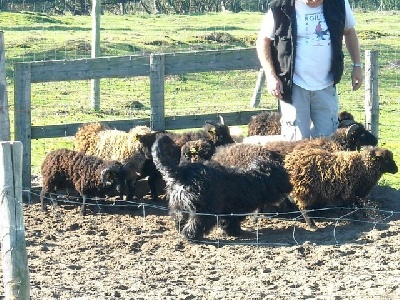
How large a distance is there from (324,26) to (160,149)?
2.98m

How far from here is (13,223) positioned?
21.6 ft

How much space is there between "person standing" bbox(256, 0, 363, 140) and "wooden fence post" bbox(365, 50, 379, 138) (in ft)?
4.88

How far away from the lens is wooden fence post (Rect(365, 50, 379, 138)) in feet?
43.3

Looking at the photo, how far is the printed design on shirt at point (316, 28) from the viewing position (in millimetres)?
11367

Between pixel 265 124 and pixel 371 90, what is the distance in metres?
1.61

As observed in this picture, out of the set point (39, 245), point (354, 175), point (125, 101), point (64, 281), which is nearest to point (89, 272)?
point (64, 281)

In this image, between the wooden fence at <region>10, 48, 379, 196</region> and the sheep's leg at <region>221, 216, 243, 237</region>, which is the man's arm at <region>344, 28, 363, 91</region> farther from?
the sheep's leg at <region>221, 216, 243, 237</region>

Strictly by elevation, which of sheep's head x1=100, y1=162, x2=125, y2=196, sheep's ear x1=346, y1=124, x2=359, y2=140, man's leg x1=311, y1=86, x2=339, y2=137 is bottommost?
sheep's head x1=100, y1=162, x2=125, y2=196

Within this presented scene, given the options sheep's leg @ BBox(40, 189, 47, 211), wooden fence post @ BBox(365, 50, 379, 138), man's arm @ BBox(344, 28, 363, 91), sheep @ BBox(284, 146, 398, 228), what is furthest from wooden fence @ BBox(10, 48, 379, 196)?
sheep @ BBox(284, 146, 398, 228)

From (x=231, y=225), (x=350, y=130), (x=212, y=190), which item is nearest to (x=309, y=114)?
(x=350, y=130)

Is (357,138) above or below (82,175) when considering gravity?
above

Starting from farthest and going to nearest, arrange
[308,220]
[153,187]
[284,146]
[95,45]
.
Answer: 1. [95,45]
2. [153,187]
3. [284,146]
4. [308,220]

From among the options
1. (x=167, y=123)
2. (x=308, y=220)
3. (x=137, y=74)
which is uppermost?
(x=137, y=74)

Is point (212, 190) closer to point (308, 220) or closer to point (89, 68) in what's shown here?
point (308, 220)
